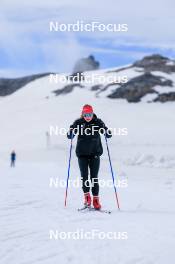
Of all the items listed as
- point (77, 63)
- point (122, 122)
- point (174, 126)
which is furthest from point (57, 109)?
point (77, 63)

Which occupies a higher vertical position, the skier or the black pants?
the skier

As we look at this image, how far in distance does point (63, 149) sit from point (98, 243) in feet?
156

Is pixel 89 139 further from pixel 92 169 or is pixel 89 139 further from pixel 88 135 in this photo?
pixel 92 169

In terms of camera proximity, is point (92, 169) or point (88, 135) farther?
point (92, 169)

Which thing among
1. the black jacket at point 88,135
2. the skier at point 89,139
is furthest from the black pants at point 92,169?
the black jacket at point 88,135

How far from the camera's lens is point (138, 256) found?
564 cm

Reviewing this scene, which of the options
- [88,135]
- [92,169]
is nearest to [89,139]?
[88,135]

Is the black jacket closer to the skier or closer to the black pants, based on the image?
the skier

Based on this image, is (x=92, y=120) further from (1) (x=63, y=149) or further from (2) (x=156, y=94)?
(2) (x=156, y=94)

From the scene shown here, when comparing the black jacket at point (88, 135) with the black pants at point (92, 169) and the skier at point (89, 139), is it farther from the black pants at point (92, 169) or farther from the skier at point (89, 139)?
the black pants at point (92, 169)

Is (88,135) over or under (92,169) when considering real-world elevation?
over

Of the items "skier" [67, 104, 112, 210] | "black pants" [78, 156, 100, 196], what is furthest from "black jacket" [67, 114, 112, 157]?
"black pants" [78, 156, 100, 196]

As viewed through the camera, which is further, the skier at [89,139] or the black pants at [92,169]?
the black pants at [92,169]

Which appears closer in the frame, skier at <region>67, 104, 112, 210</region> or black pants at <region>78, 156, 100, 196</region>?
skier at <region>67, 104, 112, 210</region>
